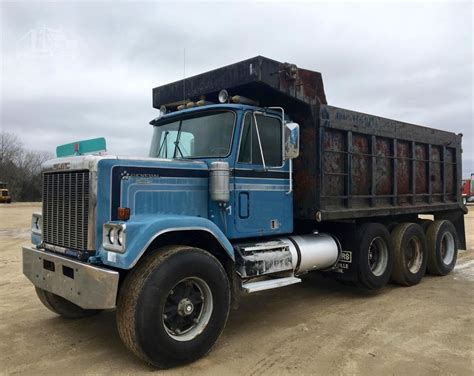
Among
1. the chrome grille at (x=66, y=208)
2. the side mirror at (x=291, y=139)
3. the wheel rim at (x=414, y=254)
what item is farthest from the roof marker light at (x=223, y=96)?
the wheel rim at (x=414, y=254)

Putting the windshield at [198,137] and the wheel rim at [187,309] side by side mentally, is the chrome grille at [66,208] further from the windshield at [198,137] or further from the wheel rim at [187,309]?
the windshield at [198,137]

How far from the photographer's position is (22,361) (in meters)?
4.36

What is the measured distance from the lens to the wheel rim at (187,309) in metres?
4.42

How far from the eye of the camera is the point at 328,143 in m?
6.64

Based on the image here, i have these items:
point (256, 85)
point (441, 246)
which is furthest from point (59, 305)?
point (441, 246)

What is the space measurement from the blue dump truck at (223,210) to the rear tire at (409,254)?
0.09ft

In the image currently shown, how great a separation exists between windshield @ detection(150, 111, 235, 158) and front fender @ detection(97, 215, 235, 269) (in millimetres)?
1220

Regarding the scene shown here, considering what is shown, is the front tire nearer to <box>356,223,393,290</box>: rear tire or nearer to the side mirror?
the side mirror

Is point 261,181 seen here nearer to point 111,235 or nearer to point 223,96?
point 223,96

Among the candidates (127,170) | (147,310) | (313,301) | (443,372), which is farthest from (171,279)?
(313,301)

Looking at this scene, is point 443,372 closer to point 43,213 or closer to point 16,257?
point 43,213

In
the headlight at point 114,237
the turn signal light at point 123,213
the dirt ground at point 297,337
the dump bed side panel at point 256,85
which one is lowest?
the dirt ground at point 297,337

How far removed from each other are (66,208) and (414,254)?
Result: 6.46 metres

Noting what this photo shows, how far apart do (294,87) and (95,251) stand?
3470 millimetres
